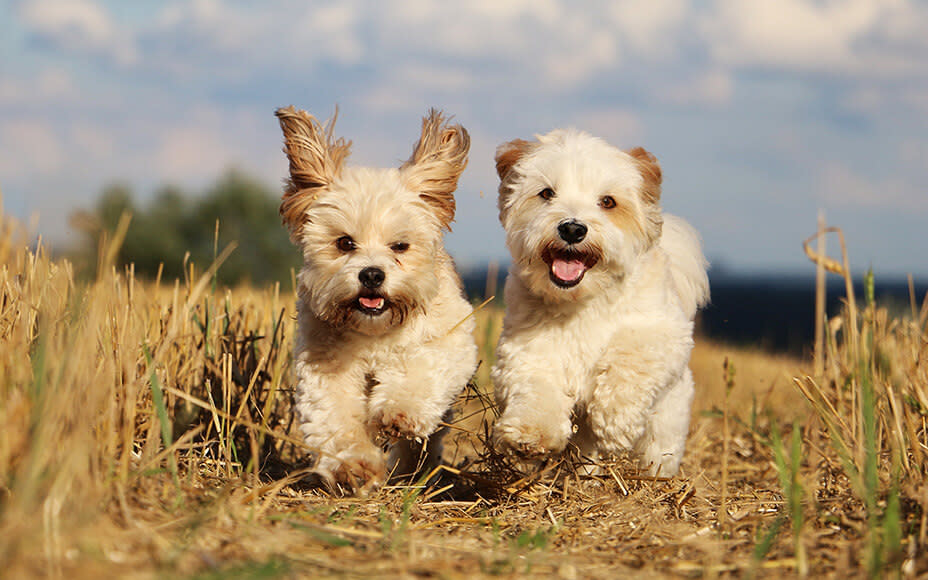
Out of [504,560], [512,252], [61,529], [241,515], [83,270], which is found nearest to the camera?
[61,529]

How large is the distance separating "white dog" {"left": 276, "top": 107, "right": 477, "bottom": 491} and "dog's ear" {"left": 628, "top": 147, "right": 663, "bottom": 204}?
1.03 meters

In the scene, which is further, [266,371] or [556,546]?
[266,371]

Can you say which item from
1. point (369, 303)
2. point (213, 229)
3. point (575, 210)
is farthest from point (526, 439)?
point (213, 229)

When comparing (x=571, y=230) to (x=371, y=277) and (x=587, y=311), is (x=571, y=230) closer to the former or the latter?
(x=587, y=311)

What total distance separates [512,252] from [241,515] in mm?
2130

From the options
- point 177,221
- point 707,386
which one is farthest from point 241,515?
point 177,221

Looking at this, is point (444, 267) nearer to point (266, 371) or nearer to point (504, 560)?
point (266, 371)

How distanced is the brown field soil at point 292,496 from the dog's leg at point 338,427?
15cm

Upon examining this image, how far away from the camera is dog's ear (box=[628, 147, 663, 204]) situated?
4613 millimetres

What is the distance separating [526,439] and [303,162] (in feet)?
6.40

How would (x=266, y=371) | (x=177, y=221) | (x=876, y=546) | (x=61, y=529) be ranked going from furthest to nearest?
1. (x=177, y=221)
2. (x=266, y=371)
3. (x=876, y=546)
4. (x=61, y=529)

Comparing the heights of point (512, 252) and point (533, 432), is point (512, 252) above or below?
above

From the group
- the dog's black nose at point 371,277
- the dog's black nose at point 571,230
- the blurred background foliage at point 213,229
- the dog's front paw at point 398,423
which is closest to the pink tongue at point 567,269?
the dog's black nose at point 571,230

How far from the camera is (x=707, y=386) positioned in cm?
988
